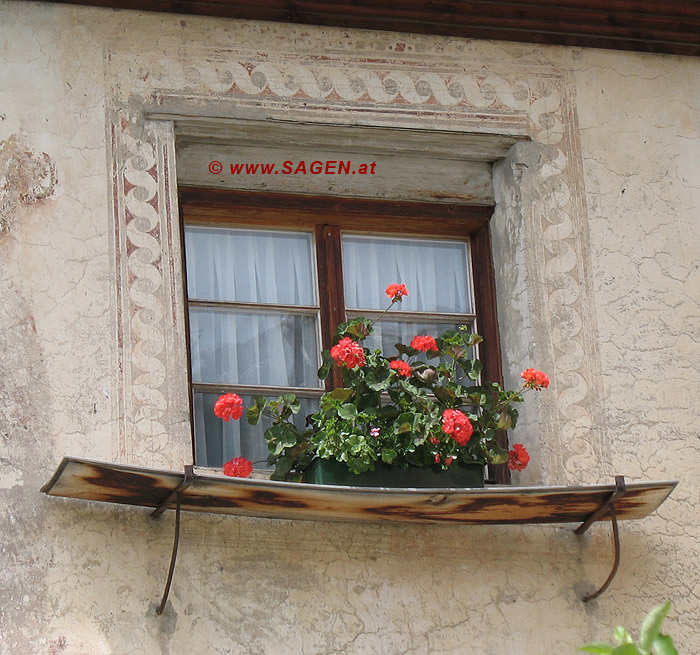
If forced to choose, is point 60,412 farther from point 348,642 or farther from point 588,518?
point 588,518

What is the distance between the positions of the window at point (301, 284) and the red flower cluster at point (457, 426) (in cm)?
74

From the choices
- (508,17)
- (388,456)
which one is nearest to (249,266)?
(388,456)

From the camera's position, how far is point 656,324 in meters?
5.63

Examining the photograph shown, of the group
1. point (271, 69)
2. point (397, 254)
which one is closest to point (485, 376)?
point (397, 254)

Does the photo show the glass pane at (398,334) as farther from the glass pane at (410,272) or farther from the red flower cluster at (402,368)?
the red flower cluster at (402,368)

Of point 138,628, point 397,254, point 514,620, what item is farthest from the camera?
Answer: point 397,254

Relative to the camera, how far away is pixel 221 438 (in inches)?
211

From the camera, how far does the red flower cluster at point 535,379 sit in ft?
16.6

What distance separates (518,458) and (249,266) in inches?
52.0

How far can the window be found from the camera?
550 cm

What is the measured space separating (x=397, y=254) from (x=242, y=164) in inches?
28.5

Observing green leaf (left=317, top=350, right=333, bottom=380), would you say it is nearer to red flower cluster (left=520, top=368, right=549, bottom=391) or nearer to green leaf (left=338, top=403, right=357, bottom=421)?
green leaf (left=338, top=403, right=357, bottom=421)

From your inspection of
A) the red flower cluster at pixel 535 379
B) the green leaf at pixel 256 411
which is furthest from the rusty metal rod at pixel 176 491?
the red flower cluster at pixel 535 379

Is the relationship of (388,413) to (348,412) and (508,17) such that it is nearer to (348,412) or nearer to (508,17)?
(348,412)
